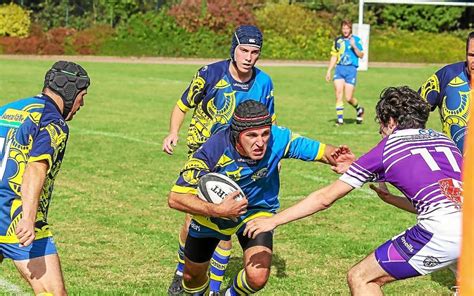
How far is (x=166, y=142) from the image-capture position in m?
8.47

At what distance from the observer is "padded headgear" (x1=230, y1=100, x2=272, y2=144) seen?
21.2ft

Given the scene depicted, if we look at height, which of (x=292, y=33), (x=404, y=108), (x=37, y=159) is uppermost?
(x=404, y=108)

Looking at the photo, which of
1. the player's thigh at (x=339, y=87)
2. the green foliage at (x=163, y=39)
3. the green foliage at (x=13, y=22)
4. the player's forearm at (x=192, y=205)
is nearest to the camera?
the player's forearm at (x=192, y=205)

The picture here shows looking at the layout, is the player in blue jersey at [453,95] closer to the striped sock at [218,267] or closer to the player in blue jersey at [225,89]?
the player in blue jersey at [225,89]

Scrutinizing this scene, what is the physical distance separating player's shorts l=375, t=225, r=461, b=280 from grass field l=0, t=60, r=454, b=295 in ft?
7.29

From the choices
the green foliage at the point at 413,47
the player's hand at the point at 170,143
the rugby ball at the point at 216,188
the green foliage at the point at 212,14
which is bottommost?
the green foliage at the point at 413,47

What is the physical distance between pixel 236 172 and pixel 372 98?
22402mm

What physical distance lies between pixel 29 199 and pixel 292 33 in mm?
53352

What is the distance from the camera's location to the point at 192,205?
21.3 ft

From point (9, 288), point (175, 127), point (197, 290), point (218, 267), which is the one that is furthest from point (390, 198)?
point (9, 288)

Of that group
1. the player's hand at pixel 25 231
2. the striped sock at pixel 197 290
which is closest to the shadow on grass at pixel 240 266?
the striped sock at pixel 197 290

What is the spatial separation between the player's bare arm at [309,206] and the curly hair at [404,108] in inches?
21.1

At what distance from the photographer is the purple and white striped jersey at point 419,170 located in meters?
5.62

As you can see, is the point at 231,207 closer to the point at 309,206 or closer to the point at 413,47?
the point at 309,206
